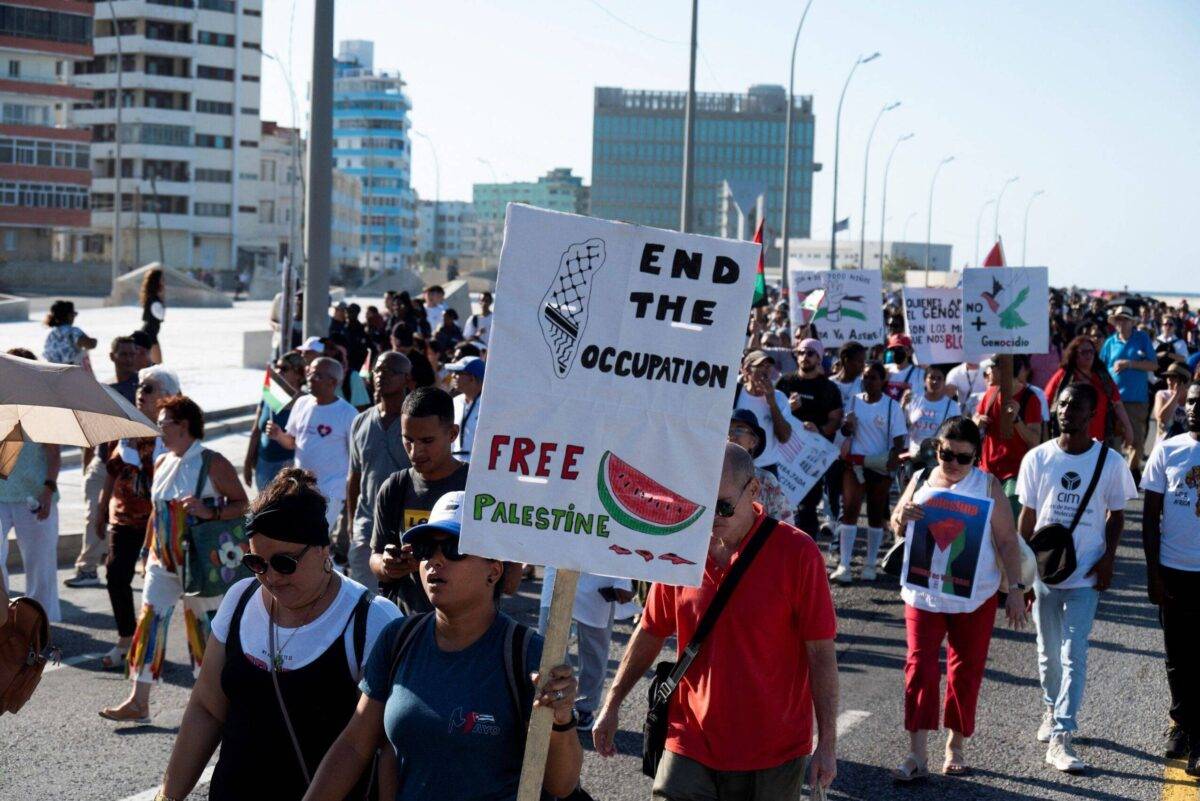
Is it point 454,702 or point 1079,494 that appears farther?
point 1079,494

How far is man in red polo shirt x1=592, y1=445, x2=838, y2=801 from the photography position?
4.53m

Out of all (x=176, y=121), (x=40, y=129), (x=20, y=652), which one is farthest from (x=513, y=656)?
(x=176, y=121)

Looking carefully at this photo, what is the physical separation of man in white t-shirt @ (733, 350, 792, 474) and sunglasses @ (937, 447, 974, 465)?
3.20 meters

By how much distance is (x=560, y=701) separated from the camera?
3381mm

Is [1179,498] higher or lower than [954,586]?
higher

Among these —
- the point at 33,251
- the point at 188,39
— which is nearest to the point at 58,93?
the point at 33,251

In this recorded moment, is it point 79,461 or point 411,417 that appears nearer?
point 411,417

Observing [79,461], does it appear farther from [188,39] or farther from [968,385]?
[188,39]

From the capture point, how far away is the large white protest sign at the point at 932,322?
501 inches

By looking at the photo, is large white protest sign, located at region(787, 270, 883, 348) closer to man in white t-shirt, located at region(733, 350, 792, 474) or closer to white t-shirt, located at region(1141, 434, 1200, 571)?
man in white t-shirt, located at region(733, 350, 792, 474)

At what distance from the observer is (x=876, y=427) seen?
1155 centimetres

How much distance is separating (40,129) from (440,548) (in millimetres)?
89339

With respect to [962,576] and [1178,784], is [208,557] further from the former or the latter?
[1178,784]

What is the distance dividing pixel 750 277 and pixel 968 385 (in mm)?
9804
